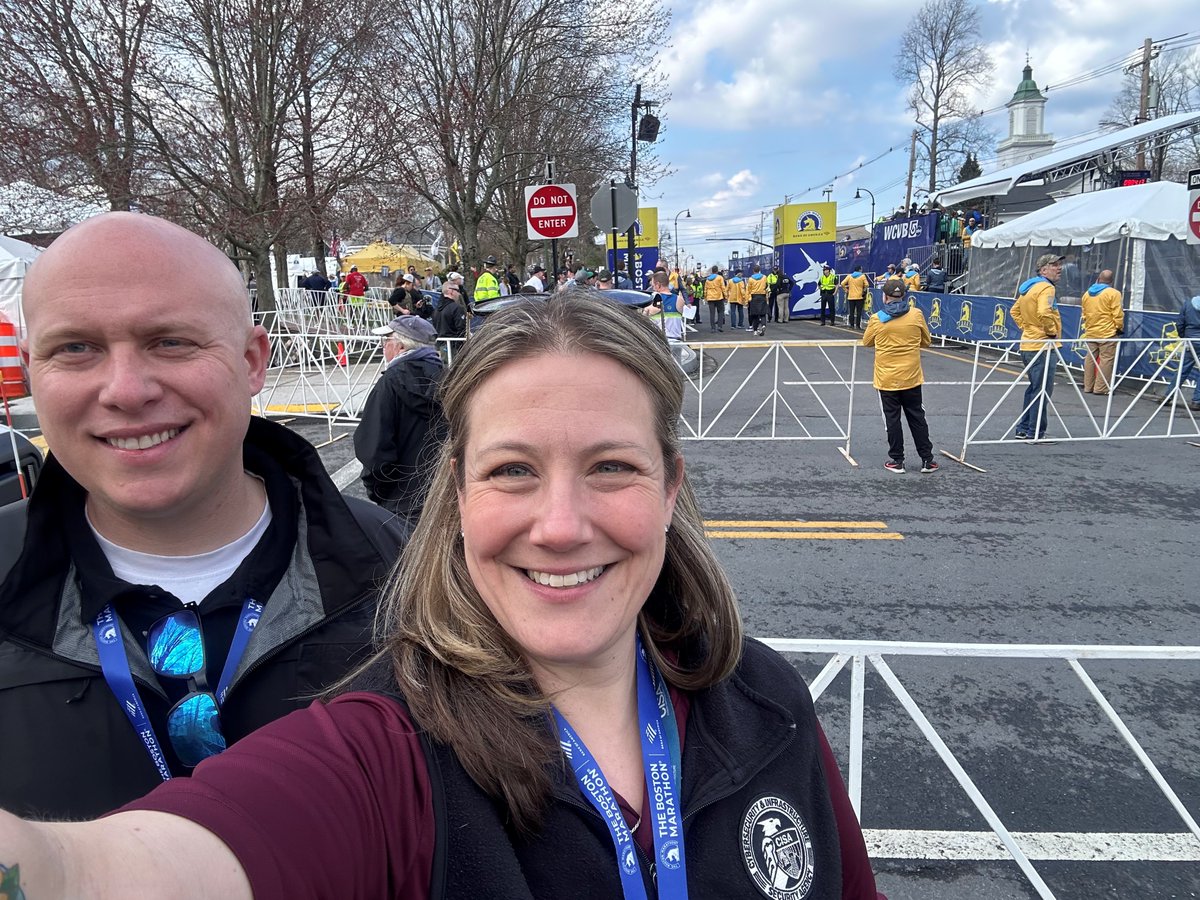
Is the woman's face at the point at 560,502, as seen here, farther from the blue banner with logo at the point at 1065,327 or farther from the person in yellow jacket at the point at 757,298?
the person in yellow jacket at the point at 757,298

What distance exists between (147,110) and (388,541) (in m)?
16.2

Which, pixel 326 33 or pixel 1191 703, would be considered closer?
pixel 1191 703

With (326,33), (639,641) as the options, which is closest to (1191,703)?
(639,641)

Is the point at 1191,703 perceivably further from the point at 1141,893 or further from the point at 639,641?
the point at 639,641

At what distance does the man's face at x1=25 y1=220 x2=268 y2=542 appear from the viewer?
1413mm

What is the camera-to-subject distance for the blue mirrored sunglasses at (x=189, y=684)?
1438 millimetres

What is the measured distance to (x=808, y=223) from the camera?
26781mm

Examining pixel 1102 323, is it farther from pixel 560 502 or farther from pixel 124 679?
pixel 124 679

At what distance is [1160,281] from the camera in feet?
47.8

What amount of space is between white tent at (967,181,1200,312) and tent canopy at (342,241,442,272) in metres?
26.1

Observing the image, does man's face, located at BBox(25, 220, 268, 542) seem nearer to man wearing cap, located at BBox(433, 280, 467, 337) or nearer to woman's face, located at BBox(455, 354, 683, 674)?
woman's face, located at BBox(455, 354, 683, 674)

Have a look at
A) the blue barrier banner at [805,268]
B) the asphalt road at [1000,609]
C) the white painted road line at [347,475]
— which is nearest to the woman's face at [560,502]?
the asphalt road at [1000,609]

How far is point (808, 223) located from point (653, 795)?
27.9 metres

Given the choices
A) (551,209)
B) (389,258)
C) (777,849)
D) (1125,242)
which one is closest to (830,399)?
(551,209)
